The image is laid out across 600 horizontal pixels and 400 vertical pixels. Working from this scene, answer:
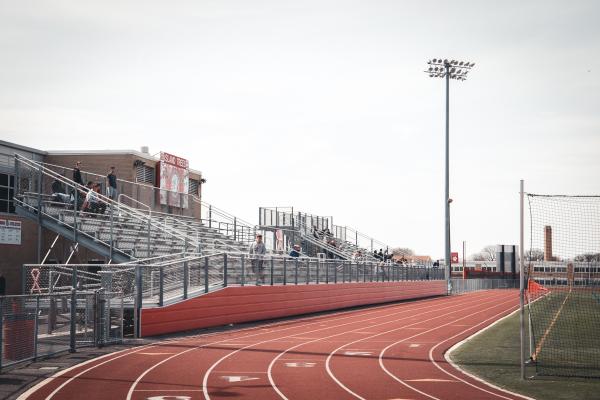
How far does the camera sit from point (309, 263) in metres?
31.1

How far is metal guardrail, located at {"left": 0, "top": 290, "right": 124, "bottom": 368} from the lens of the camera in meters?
14.1

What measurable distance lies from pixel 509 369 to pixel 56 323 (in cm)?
967

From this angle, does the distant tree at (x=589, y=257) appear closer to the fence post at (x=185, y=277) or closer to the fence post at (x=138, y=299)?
the fence post at (x=185, y=277)

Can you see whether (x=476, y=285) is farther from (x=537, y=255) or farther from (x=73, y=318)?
(x=73, y=318)

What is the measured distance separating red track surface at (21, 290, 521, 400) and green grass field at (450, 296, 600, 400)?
1.48ft

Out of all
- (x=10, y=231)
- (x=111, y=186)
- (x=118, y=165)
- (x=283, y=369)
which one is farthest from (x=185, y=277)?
(x=118, y=165)

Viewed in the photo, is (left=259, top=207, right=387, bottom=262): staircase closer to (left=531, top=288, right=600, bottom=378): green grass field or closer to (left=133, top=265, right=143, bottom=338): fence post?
(left=531, top=288, right=600, bottom=378): green grass field

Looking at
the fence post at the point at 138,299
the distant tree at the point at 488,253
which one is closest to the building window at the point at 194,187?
the fence post at the point at 138,299

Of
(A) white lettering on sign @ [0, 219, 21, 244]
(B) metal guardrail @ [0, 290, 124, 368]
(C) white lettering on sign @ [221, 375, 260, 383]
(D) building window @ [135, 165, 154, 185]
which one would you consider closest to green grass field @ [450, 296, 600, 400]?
(C) white lettering on sign @ [221, 375, 260, 383]

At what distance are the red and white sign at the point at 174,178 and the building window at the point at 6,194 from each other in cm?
754

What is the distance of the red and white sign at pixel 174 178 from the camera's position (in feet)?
121

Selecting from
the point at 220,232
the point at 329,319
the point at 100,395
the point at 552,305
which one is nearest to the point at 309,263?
the point at 329,319

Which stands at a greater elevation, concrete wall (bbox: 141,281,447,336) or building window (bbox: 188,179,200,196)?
building window (bbox: 188,179,200,196)

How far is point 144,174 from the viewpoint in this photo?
38750 millimetres
